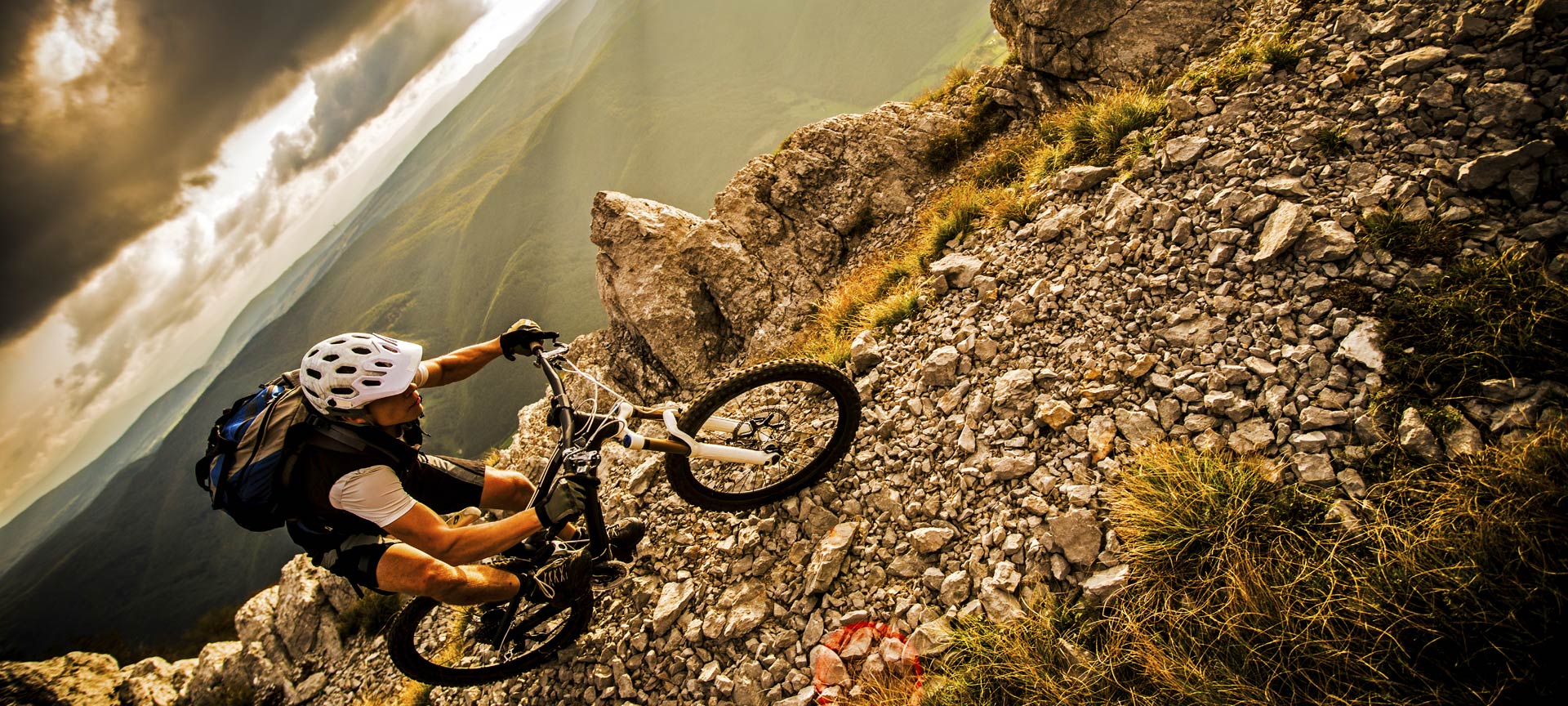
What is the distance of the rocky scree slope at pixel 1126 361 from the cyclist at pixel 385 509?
153 centimetres

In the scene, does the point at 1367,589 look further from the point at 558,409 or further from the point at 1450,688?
the point at 558,409

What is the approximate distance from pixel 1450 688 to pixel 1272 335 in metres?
2.53

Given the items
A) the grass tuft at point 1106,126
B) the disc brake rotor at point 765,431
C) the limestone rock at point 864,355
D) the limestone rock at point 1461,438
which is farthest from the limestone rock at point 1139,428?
the grass tuft at point 1106,126

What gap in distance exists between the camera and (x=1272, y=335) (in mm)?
4176

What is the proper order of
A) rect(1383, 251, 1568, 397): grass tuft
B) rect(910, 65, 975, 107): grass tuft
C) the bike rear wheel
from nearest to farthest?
rect(1383, 251, 1568, 397): grass tuft < the bike rear wheel < rect(910, 65, 975, 107): grass tuft

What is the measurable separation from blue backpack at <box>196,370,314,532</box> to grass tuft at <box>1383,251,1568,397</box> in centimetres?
785

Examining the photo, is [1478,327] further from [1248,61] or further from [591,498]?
[591,498]

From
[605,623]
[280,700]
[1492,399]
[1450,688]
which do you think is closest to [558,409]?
[605,623]

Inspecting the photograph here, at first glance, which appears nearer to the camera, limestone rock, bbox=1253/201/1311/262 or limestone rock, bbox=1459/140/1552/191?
limestone rock, bbox=1459/140/1552/191

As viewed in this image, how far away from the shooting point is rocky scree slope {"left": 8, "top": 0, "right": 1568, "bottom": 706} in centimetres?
381

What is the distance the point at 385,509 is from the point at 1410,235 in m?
8.17

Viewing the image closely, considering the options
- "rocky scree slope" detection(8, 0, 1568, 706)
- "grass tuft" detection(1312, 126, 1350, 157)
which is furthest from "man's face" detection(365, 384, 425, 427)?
"grass tuft" detection(1312, 126, 1350, 157)

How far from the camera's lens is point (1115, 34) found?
8.84 metres

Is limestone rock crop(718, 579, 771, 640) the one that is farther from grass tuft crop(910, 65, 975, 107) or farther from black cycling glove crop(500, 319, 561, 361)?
grass tuft crop(910, 65, 975, 107)
